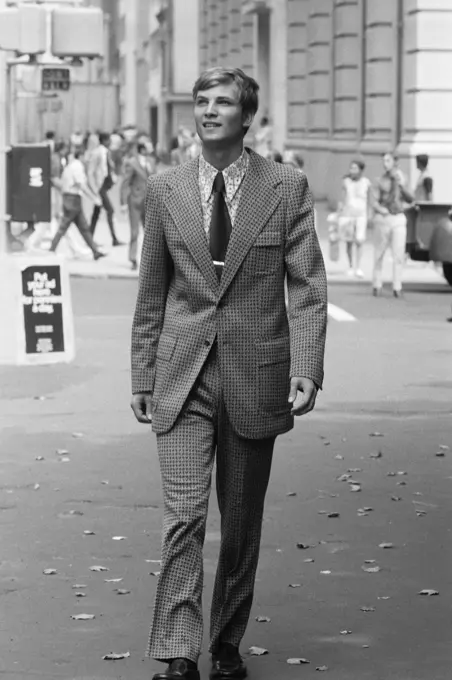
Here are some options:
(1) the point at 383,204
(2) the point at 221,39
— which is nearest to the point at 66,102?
(2) the point at 221,39

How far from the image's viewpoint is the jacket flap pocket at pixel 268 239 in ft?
19.0

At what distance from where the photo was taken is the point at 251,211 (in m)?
5.80

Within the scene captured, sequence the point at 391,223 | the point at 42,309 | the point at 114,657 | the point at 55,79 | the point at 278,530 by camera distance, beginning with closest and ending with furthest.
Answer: the point at 114,657, the point at 278,530, the point at 42,309, the point at 391,223, the point at 55,79

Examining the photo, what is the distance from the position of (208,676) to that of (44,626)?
91 cm

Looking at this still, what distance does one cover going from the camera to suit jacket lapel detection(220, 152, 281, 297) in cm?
576

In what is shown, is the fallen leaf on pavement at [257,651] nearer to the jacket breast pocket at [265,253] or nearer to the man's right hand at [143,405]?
the man's right hand at [143,405]

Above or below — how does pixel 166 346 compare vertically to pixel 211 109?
below

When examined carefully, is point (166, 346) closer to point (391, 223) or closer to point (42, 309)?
point (42, 309)

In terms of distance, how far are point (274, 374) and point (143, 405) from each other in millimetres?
411

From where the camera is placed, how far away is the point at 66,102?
8906 cm

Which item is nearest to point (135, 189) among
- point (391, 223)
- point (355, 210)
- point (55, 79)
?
point (355, 210)

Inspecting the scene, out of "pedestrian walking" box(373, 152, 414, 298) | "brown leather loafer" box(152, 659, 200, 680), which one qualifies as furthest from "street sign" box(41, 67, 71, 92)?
"brown leather loafer" box(152, 659, 200, 680)

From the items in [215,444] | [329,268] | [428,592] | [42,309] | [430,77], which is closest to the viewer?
[215,444]

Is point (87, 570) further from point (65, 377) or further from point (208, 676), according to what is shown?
point (65, 377)
